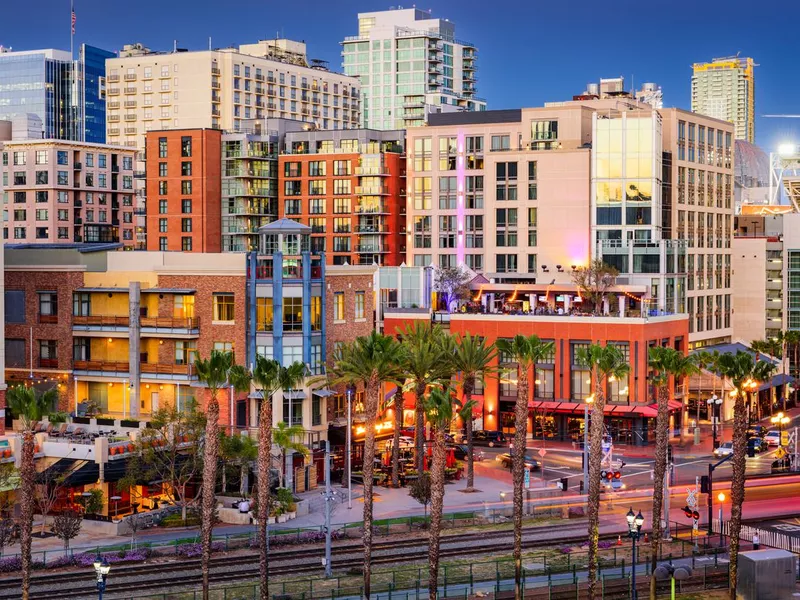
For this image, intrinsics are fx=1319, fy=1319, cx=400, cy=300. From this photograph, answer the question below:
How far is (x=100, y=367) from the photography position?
102000 mm

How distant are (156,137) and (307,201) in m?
21.4

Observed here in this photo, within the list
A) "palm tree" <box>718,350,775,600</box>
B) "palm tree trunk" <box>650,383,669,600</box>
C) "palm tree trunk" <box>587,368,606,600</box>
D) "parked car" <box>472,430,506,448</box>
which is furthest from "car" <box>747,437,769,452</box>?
"palm tree trunk" <box>587,368,606,600</box>

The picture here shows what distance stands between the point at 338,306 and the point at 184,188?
74632mm

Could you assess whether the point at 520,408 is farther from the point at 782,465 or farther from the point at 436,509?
the point at 782,465

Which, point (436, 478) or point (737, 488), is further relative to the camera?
point (737, 488)

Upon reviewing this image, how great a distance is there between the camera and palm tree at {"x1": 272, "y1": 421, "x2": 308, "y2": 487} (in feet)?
275

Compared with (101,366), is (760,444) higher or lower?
lower

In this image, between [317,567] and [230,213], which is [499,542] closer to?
[317,567]

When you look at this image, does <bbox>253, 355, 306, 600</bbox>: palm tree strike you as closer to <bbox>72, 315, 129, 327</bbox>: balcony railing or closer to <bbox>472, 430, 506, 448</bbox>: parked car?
<bbox>72, 315, 129, 327</bbox>: balcony railing

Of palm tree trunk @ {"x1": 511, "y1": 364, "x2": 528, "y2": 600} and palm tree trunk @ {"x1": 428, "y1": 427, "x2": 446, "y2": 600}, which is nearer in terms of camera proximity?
palm tree trunk @ {"x1": 428, "y1": 427, "x2": 446, "y2": 600}

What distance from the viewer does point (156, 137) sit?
6718 inches

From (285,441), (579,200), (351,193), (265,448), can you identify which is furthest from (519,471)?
(351,193)

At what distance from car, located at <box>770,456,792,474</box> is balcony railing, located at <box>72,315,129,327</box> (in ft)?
163

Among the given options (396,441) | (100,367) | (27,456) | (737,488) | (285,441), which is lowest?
(396,441)
